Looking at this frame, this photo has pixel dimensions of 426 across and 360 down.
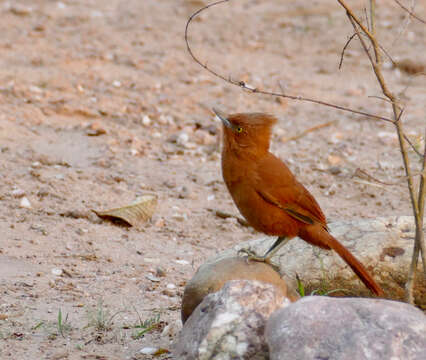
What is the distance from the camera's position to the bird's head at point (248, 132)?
460cm

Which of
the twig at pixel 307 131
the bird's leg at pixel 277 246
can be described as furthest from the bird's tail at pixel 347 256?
the twig at pixel 307 131

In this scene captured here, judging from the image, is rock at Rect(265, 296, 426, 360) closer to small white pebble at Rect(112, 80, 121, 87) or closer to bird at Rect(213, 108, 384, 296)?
bird at Rect(213, 108, 384, 296)

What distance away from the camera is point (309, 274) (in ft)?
16.0

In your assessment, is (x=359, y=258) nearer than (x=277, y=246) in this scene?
No

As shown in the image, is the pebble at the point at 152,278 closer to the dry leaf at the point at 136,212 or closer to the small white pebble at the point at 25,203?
the dry leaf at the point at 136,212

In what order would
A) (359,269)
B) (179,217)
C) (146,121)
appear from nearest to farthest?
1. (359,269)
2. (179,217)
3. (146,121)

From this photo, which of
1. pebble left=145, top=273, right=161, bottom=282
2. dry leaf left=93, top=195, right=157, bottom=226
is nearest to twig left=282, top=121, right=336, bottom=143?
dry leaf left=93, top=195, right=157, bottom=226

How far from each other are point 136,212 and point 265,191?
5.75ft

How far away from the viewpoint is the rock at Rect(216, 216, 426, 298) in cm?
480

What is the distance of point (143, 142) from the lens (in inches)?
296

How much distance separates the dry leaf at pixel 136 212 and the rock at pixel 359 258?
1.17 m

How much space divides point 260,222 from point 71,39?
5.87 meters

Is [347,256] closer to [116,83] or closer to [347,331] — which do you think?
[347,331]

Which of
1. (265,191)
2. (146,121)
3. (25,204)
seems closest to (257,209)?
(265,191)
